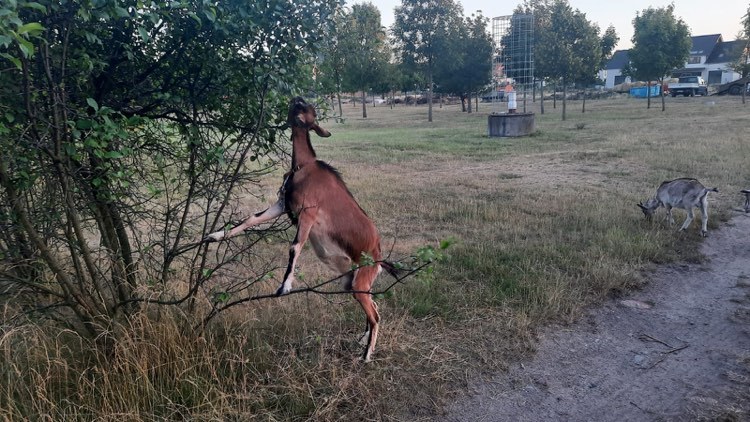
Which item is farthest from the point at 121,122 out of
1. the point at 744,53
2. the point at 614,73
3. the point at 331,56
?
the point at 614,73

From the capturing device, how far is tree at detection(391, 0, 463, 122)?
3853 centimetres

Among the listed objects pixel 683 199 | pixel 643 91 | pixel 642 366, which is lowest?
pixel 642 366

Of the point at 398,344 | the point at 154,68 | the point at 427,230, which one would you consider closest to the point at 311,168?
the point at 154,68

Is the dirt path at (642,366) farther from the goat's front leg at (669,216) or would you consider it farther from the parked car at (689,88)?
the parked car at (689,88)

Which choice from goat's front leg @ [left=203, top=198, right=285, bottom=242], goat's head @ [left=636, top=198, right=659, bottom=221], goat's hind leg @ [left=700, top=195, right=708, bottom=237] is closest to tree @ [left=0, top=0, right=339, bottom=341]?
goat's front leg @ [left=203, top=198, right=285, bottom=242]

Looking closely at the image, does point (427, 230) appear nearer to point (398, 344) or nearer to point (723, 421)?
point (398, 344)

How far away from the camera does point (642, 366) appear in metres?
4.60

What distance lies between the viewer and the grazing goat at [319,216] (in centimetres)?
330

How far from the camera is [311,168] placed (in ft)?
11.4

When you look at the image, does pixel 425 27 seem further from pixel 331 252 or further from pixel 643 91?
pixel 331 252

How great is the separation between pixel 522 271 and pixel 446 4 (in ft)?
120

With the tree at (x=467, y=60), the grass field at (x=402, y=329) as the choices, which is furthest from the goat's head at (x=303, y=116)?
the tree at (x=467, y=60)

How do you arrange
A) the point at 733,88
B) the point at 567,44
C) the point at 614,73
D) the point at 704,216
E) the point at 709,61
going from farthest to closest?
the point at 614,73 → the point at 709,61 → the point at 733,88 → the point at 567,44 → the point at 704,216

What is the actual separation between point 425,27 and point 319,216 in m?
37.9
